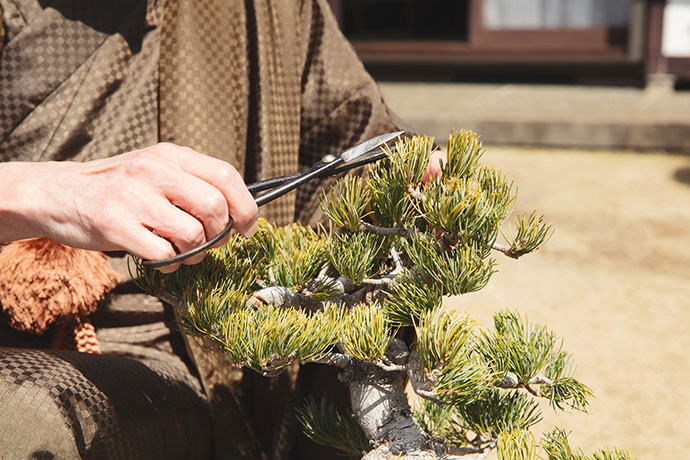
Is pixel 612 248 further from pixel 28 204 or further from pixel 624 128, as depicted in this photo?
pixel 28 204

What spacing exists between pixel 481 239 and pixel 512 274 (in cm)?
233

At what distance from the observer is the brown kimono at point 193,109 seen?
1213 millimetres

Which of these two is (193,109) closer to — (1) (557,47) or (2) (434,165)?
(2) (434,165)

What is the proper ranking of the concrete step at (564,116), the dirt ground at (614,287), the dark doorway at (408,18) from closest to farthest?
the dirt ground at (614,287), the concrete step at (564,116), the dark doorway at (408,18)

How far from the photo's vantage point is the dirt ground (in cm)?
188

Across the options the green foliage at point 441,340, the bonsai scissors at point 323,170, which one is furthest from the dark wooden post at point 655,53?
the green foliage at point 441,340

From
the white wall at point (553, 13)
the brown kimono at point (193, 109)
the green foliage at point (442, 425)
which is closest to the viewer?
the green foliage at point (442, 425)

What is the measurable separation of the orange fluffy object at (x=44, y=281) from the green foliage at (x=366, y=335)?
0.50 meters

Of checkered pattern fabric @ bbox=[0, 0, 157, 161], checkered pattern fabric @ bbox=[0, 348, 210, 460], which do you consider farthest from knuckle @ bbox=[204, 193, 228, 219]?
checkered pattern fabric @ bbox=[0, 0, 157, 161]

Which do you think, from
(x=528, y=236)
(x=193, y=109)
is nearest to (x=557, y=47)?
(x=193, y=109)

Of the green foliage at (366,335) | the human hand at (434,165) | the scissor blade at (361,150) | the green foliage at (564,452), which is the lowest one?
the green foliage at (564,452)

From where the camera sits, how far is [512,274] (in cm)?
302

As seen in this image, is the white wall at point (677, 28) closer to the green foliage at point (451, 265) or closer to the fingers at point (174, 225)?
the green foliage at point (451, 265)

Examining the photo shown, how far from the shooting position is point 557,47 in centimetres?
601
